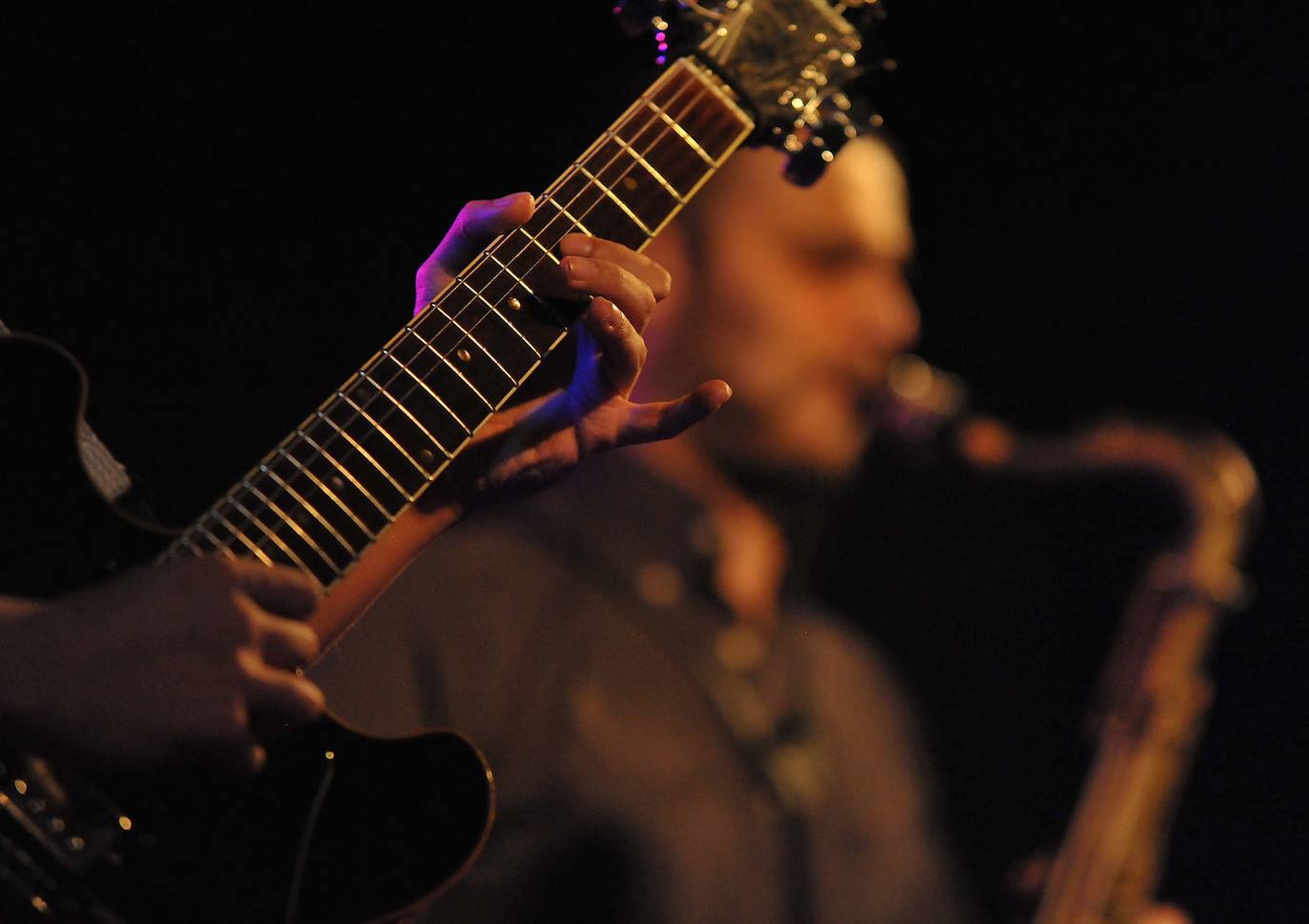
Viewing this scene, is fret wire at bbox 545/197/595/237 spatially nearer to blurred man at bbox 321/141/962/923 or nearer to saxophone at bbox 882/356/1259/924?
blurred man at bbox 321/141/962/923

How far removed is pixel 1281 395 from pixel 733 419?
147cm

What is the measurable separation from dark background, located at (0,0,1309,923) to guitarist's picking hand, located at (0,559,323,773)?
35 cm

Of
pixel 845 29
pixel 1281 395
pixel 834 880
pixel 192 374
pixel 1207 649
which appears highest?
pixel 1281 395

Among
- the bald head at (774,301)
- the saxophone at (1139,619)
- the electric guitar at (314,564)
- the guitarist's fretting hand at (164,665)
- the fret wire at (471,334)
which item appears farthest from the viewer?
the saxophone at (1139,619)

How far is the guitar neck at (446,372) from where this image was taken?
0.94 m

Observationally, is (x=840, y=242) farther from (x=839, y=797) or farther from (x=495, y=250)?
(x=495, y=250)

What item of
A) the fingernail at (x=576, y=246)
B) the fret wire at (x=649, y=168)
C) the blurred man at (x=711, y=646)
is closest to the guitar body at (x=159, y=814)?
the fingernail at (x=576, y=246)

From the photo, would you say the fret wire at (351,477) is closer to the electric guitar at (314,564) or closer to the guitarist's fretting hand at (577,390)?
the electric guitar at (314,564)

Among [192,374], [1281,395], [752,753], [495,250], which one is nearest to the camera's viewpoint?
[495,250]

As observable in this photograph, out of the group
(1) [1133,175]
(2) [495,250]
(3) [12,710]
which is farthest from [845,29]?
(1) [1133,175]

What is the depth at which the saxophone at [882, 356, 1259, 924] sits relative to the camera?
9.38 ft

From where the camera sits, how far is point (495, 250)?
105cm

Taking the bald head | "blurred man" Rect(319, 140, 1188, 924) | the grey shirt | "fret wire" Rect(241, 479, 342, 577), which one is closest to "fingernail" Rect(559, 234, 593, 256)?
"fret wire" Rect(241, 479, 342, 577)

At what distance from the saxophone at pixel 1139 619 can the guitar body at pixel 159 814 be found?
7.66ft
